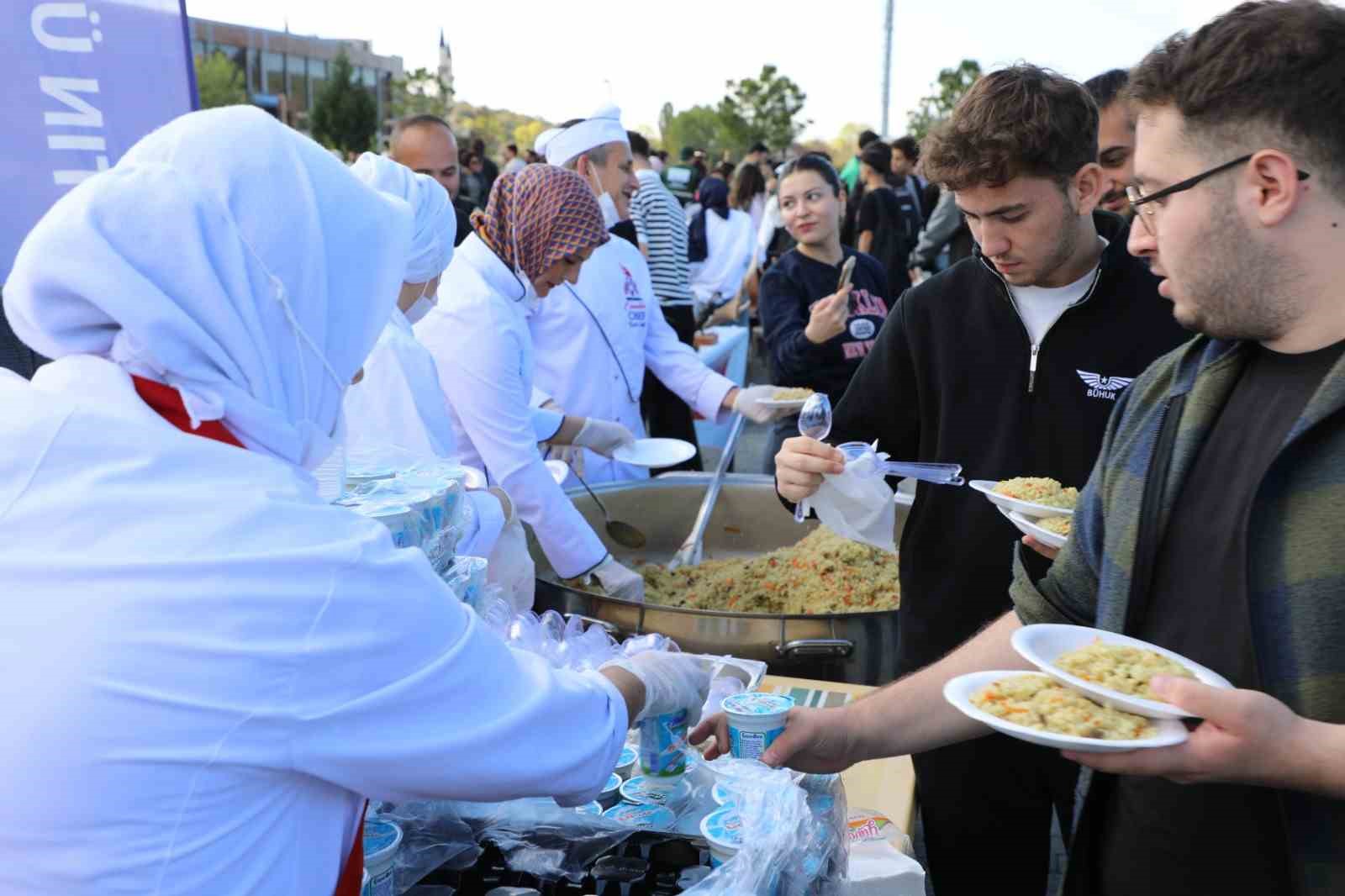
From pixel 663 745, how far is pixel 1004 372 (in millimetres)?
1262

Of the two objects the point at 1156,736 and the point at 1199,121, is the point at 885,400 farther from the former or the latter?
the point at 1156,736

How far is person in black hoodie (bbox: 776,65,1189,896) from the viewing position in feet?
7.68

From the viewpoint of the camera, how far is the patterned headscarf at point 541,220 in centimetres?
356

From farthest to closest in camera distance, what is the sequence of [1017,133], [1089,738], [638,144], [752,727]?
[638,144] → [1017,133] → [752,727] → [1089,738]

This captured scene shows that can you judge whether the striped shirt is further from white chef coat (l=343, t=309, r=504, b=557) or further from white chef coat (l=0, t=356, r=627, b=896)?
white chef coat (l=0, t=356, r=627, b=896)

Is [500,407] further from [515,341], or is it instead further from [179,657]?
[179,657]

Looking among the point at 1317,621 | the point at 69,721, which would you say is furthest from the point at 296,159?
the point at 1317,621

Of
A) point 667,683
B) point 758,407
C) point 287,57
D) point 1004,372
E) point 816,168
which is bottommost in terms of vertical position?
point 758,407

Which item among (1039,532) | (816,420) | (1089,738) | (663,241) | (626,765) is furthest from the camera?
(663,241)

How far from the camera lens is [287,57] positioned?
2584 inches

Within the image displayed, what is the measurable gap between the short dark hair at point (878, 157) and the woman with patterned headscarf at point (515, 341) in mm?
7591

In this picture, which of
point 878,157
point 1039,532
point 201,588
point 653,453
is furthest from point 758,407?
point 878,157

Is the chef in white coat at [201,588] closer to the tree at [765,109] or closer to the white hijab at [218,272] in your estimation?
the white hijab at [218,272]

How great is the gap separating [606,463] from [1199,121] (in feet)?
10.7
